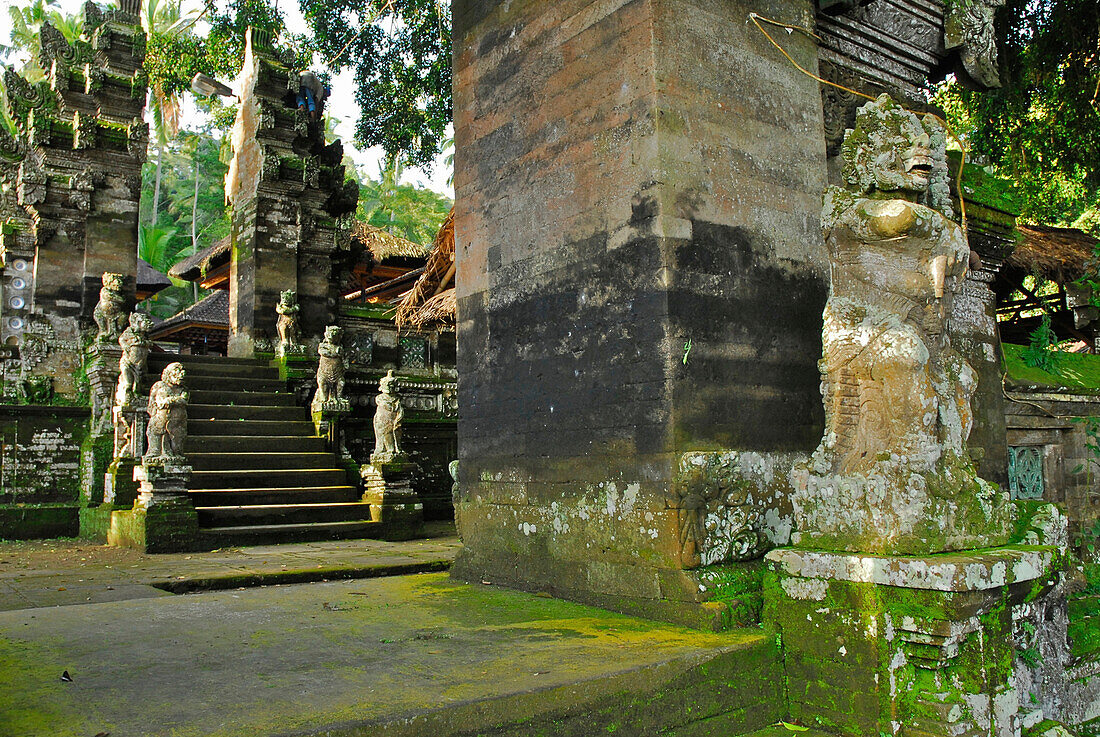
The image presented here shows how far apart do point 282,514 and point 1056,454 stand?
26.1 ft

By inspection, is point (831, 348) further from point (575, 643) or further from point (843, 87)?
point (843, 87)

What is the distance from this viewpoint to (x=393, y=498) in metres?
10.4

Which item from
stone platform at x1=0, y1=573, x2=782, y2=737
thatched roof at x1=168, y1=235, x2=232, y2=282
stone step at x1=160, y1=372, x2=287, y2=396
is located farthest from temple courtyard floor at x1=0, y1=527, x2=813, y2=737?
thatched roof at x1=168, y1=235, x2=232, y2=282

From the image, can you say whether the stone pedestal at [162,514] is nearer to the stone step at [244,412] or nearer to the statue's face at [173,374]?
the statue's face at [173,374]

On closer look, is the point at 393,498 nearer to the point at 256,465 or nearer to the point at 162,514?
the point at 256,465

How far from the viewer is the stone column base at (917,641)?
10.6 ft

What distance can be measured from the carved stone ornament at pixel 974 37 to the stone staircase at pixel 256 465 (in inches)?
308

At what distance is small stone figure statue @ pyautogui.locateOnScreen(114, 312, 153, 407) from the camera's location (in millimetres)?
10227

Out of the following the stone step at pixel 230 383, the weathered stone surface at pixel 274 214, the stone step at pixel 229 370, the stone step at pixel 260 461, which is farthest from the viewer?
the weathered stone surface at pixel 274 214

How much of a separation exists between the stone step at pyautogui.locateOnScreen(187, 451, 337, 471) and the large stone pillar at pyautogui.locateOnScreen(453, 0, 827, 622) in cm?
624

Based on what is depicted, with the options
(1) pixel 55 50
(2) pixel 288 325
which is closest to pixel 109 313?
(2) pixel 288 325

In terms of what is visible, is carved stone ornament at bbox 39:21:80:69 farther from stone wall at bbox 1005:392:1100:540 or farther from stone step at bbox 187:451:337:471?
stone wall at bbox 1005:392:1100:540

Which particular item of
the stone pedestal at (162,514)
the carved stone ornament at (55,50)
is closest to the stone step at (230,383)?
the stone pedestal at (162,514)

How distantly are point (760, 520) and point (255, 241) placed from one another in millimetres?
11886
